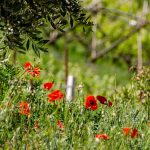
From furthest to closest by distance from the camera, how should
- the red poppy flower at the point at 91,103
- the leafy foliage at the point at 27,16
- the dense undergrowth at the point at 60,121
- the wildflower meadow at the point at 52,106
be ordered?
the red poppy flower at the point at 91,103 < the leafy foliage at the point at 27,16 < the wildflower meadow at the point at 52,106 < the dense undergrowth at the point at 60,121

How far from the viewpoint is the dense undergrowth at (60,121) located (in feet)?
13.3

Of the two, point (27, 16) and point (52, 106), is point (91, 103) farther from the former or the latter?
point (27, 16)

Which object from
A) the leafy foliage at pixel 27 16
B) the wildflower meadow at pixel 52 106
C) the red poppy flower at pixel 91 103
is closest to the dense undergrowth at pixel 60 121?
the wildflower meadow at pixel 52 106

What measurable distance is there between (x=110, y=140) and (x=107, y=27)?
15066mm

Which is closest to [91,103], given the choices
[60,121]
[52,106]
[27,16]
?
[60,121]

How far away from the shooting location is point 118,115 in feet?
17.0

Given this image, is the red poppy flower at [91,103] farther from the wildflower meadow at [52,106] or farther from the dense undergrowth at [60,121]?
the dense undergrowth at [60,121]

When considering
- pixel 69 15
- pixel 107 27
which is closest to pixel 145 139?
pixel 69 15

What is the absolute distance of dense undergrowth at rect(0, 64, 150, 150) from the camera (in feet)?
13.3

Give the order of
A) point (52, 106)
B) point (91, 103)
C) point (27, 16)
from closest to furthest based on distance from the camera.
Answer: point (27, 16)
point (91, 103)
point (52, 106)

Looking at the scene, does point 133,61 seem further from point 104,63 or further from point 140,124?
point 140,124

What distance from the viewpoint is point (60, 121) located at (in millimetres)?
4848

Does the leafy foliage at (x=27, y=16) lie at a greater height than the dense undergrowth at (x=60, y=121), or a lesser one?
greater

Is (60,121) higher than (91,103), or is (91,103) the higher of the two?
(91,103)
